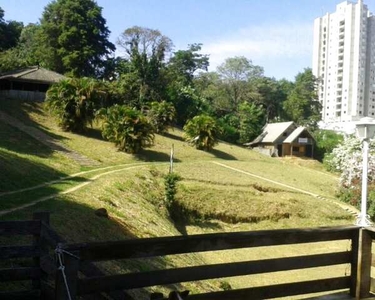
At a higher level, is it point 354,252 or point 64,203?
point 354,252

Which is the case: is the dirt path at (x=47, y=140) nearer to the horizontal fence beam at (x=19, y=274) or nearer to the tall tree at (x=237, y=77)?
the horizontal fence beam at (x=19, y=274)

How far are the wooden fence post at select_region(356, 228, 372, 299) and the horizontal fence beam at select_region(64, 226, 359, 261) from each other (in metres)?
0.11

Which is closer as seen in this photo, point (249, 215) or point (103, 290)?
point (103, 290)

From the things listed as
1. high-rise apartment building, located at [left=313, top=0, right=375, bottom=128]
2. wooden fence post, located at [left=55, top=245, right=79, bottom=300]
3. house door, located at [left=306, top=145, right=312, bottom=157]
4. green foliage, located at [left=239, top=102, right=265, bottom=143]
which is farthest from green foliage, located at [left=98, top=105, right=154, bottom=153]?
high-rise apartment building, located at [left=313, top=0, right=375, bottom=128]

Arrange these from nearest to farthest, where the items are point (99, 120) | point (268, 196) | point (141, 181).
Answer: point (141, 181), point (268, 196), point (99, 120)

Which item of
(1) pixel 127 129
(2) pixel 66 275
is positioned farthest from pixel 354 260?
(1) pixel 127 129

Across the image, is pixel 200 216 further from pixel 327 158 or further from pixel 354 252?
pixel 327 158

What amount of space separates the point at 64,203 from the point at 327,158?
35.8 metres

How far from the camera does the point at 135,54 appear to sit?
158ft

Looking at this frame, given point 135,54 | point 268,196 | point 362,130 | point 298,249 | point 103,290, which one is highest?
point 135,54

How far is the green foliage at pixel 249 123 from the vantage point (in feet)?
168

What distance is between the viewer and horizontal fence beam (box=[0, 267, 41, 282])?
15.8 ft

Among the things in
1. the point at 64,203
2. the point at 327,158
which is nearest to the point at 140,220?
the point at 64,203

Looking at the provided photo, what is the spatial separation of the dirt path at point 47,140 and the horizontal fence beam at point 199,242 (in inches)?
832
